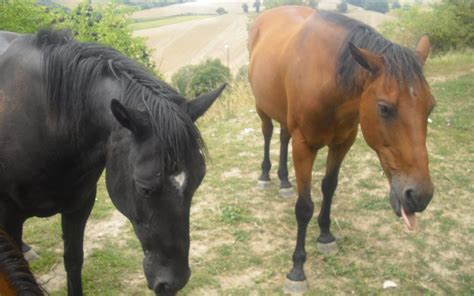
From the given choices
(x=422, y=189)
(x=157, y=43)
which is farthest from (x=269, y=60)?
(x=157, y=43)

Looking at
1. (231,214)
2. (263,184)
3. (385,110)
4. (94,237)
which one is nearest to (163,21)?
(263,184)

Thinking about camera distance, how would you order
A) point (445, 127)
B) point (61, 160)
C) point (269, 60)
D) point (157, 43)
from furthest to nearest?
point (157, 43) < point (445, 127) < point (269, 60) < point (61, 160)

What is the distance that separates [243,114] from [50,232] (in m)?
4.32

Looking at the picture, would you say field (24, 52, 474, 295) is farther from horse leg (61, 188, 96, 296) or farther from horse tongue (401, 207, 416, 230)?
horse tongue (401, 207, 416, 230)

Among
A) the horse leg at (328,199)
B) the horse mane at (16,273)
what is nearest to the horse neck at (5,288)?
the horse mane at (16,273)

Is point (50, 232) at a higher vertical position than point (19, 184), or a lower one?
lower

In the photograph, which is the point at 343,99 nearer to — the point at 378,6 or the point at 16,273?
the point at 16,273

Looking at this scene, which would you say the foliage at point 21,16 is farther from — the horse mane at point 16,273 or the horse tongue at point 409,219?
the horse mane at point 16,273

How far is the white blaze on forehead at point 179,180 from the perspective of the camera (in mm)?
1847

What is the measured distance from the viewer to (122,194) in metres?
2.02

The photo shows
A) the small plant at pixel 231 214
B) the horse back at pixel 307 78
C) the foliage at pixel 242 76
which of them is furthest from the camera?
the foliage at pixel 242 76

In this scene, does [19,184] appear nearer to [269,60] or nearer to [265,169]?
[269,60]

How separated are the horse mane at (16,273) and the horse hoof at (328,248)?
10.2ft

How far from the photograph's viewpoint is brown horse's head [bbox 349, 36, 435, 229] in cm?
256
